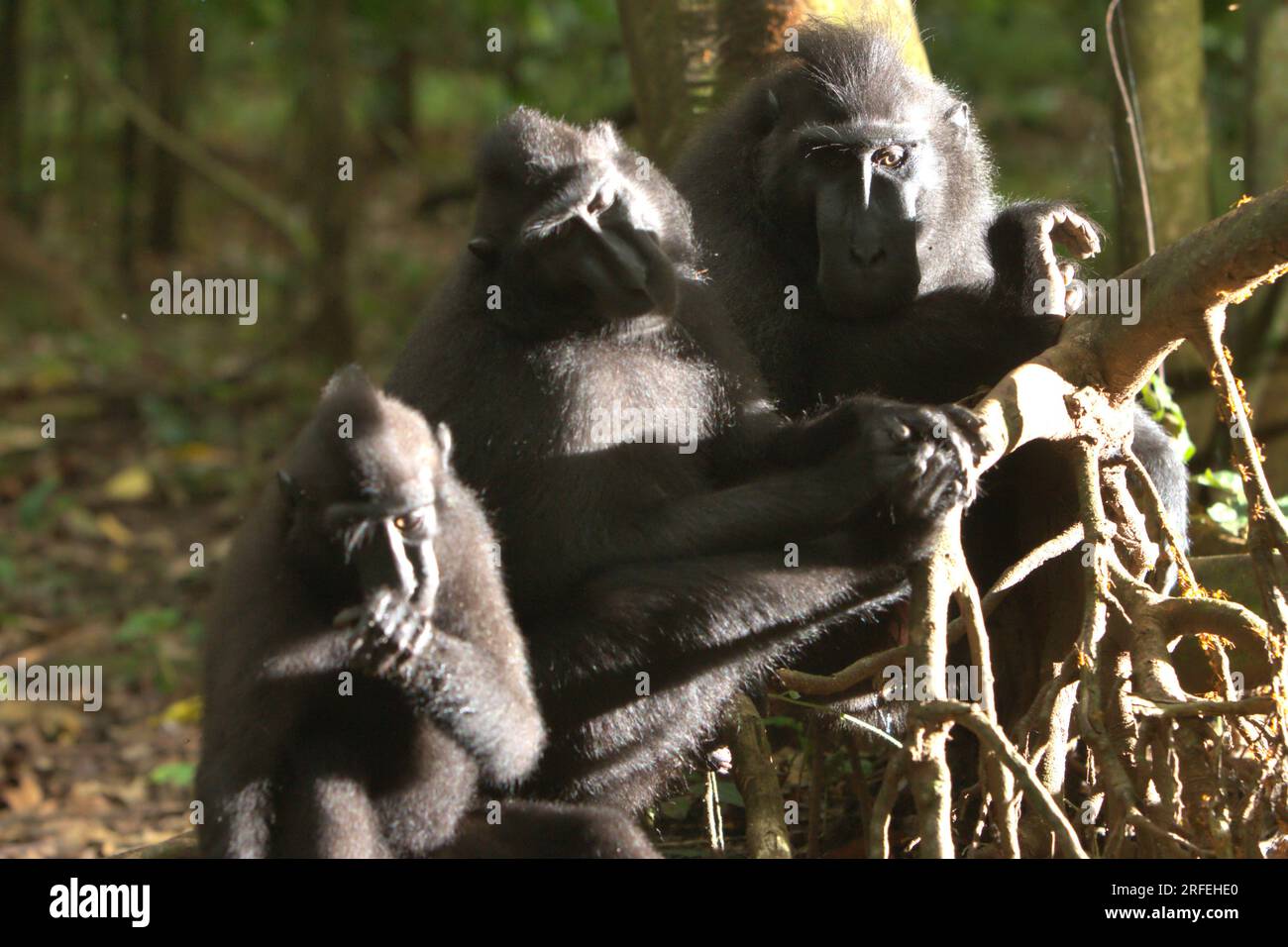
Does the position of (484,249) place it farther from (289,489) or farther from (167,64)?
(167,64)

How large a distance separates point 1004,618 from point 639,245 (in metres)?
1.76

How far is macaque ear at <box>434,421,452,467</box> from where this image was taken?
3994 millimetres

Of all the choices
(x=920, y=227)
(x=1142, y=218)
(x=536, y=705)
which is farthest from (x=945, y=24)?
(x=536, y=705)

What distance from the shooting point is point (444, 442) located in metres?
4.03

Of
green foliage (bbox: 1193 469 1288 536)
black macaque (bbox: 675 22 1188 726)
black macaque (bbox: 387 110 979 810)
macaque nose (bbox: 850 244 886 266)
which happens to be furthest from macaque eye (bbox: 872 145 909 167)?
green foliage (bbox: 1193 469 1288 536)

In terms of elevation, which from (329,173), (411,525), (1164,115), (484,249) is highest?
(329,173)

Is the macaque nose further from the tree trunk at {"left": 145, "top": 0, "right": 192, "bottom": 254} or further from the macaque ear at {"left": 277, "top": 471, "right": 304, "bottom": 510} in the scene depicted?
the tree trunk at {"left": 145, "top": 0, "right": 192, "bottom": 254}

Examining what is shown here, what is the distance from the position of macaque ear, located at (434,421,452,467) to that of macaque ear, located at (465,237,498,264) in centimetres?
66

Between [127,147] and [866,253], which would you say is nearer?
[866,253]

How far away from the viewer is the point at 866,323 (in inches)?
199

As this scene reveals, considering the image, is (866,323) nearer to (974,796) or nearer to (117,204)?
(974,796)

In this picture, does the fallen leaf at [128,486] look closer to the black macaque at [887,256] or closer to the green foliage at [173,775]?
the green foliage at [173,775]

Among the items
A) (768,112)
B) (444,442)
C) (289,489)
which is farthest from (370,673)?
(768,112)

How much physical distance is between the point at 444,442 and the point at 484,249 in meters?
0.73
